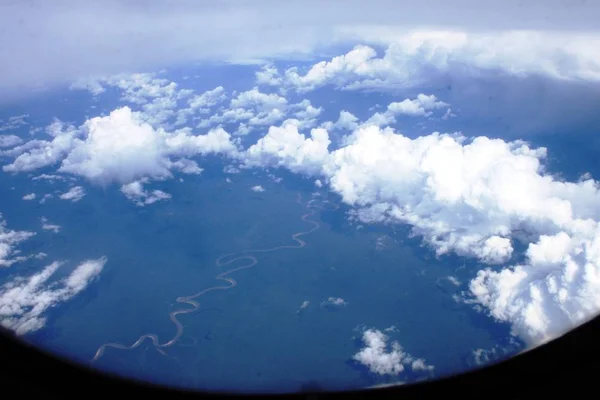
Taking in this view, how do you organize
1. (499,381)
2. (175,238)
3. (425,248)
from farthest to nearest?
(425,248)
(175,238)
(499,381)

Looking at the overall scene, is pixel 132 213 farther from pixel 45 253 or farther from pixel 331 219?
pixel 331 219

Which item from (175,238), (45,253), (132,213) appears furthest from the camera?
(175,238)

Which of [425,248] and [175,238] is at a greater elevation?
[175,238]

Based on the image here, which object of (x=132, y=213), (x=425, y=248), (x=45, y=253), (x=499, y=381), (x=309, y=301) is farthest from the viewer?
(x=425, y=248)

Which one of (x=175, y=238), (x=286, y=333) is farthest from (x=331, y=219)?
(x=175, y=238)

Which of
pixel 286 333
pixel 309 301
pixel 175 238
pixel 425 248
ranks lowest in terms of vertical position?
pixel 286 333

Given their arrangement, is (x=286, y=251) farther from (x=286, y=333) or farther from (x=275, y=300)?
(x=286, y=333)

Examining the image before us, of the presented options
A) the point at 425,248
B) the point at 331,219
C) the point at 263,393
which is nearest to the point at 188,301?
the point at 331,219

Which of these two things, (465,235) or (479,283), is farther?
(465,235)

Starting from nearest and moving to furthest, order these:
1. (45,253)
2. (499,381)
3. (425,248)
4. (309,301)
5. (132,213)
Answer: (499,381) < (45,253) < (132,213) < (309,301) < (425,248)
